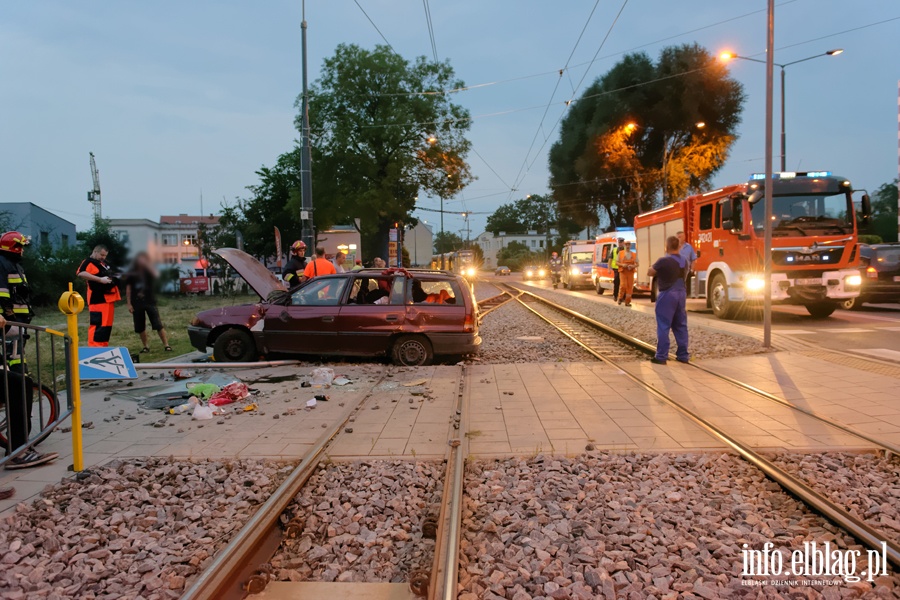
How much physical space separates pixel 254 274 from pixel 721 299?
11.3 metres

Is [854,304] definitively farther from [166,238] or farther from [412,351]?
[166,238]

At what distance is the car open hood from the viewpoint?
29.6 ft

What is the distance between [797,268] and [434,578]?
13.2 meters

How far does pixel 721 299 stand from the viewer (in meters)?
15.2

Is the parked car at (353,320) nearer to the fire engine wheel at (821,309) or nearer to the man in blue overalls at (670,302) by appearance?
the man in blue overalls at (670,302)

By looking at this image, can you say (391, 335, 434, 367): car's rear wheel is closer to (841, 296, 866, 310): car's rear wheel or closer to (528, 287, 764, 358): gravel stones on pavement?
(528, 287, 764, 358): gravel stones on pavement

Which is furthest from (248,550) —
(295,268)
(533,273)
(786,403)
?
(533,273)

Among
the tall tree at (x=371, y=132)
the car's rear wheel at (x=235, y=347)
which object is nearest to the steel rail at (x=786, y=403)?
the car's rear wheel at (x=235, y=347)

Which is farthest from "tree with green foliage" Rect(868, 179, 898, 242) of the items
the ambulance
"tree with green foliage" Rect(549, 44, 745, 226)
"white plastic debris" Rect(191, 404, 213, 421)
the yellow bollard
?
the yellow bollard

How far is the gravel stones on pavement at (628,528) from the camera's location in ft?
9.41

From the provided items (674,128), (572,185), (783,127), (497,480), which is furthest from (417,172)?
(497,480)

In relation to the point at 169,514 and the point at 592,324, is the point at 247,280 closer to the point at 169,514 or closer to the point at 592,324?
the point at 169,514

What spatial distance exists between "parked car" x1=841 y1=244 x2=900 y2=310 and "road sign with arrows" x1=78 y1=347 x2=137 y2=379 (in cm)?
1749

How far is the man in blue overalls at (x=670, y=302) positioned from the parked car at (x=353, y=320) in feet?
8.78
